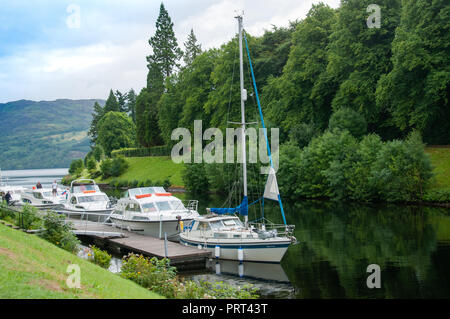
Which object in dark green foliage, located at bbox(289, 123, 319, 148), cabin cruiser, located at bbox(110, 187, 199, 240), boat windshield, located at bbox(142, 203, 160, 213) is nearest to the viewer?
cabin cruiser, located at bbox(110, 187, 199, 240)

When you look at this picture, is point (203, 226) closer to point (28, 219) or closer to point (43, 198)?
point (28, 219)

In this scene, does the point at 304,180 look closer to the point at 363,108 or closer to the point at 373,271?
the point at 363,108

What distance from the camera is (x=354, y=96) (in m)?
54.6

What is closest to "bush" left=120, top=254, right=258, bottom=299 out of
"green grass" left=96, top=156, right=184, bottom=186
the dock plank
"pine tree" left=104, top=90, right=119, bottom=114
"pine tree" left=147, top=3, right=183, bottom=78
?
the dock plank

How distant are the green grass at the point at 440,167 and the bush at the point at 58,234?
34.6 meters

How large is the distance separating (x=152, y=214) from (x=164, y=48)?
3129 inches

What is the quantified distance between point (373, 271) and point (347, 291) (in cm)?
308

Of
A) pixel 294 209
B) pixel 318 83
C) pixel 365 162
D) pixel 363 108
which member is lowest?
pixel 294 209

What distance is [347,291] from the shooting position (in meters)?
17.1

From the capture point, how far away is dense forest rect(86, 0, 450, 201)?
1695 inches

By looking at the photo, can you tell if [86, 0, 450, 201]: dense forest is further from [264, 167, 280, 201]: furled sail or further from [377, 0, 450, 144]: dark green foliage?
[264, 167, 280, 201]: furled sail

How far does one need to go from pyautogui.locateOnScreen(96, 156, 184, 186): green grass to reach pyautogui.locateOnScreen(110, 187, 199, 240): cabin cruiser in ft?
140
